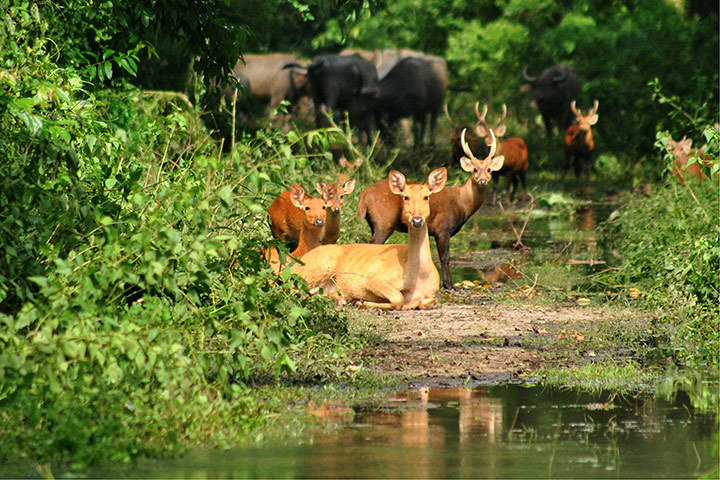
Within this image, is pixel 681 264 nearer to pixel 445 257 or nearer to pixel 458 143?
pixel 445 257

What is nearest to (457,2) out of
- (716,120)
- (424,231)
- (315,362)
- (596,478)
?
(716,120)

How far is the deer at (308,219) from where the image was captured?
12.7m

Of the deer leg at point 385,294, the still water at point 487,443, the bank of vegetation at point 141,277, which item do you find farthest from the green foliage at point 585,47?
the still water at point 487,443

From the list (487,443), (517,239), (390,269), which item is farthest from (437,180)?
(487,443)

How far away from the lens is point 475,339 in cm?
1030

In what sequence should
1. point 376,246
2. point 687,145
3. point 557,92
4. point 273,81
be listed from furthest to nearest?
1. point 557,92
2. point 273,81
3. point 687,145
4. point 376,246

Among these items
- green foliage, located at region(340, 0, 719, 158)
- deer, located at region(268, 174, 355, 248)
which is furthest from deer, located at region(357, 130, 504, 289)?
green foliage, located at region(340, 0, 719, 158)

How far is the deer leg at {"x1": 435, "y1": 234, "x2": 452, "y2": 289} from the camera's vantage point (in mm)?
13414

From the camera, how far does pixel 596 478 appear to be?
6316 mm

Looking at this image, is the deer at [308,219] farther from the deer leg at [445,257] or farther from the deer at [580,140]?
the deer at [580,140]

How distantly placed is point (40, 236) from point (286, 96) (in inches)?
921

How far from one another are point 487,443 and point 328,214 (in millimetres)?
6073

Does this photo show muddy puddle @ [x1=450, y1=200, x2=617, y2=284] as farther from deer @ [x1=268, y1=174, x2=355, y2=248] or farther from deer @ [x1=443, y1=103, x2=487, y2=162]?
deer @ [x1=268, y1=174, x2=355, y2=248]

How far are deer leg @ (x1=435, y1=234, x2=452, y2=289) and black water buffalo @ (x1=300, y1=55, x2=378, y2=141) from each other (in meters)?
14.8
